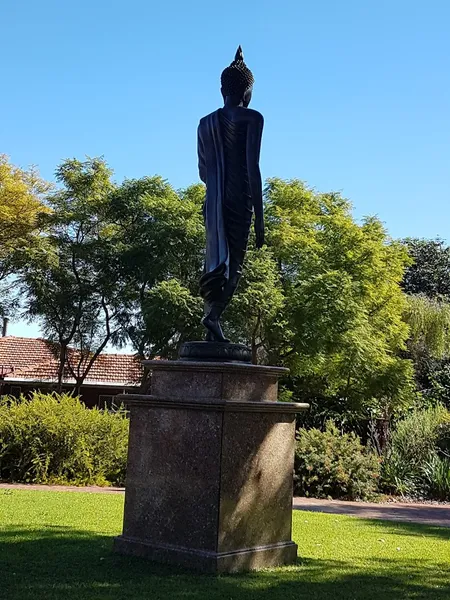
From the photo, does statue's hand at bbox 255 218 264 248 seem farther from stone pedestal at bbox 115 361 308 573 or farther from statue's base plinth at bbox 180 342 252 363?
stone pedestal at bbox 115 361 308 573

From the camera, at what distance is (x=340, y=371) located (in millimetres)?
22438

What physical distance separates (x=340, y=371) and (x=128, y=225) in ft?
29.9

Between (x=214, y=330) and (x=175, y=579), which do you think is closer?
(x=175, y=579)

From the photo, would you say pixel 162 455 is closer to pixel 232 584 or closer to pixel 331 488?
pixel 232 584

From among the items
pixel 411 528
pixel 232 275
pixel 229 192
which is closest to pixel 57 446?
pixel 411 528

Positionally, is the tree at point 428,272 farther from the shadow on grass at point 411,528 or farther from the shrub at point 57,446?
the shadow on grass at point 411,528

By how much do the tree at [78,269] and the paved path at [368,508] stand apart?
12261mm

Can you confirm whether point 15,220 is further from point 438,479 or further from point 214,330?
point 214,330

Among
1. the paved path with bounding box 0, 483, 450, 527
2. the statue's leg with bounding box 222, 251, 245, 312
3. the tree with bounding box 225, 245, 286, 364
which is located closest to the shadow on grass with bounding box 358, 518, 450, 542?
the paved path with bounding box 0, 483, 450, 527

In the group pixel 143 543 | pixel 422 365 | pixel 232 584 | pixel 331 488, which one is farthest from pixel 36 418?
pixel 422 365

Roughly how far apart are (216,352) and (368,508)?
7.64m

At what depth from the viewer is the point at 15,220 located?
27219mm

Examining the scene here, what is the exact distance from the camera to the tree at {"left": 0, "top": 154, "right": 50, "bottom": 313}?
25619 millimetres

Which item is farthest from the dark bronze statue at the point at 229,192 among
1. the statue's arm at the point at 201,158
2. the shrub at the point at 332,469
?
the shrub at the point at 332,469
